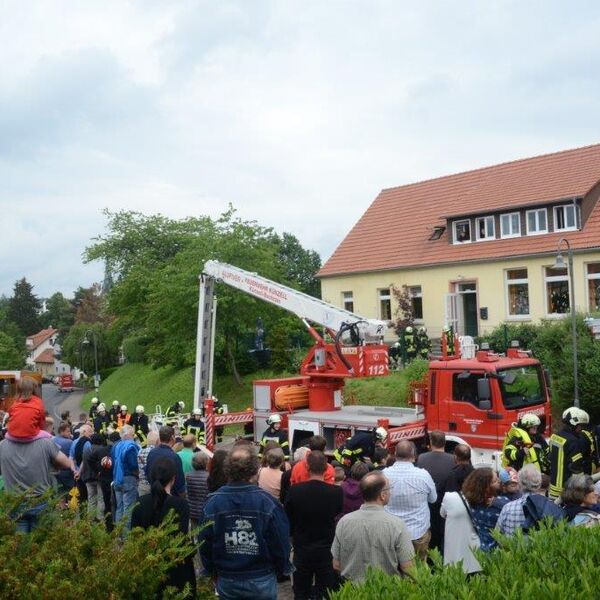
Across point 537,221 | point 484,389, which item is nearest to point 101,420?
point 484,389

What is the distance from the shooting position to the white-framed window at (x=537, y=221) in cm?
2952

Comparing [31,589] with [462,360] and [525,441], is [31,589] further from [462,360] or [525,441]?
[462,360]

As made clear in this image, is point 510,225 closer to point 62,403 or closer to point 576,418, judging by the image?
point 576,418

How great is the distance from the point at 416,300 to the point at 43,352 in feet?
343

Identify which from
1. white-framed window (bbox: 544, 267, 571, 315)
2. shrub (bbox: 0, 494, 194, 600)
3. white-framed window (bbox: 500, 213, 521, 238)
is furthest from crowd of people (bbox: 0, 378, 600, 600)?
white-framed window (bbox: 500, 213, 521, 238)

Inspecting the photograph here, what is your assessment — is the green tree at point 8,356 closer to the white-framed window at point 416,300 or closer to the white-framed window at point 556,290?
the white-framed window at point 416,300

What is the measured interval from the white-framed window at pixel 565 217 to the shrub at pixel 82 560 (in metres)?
25.7

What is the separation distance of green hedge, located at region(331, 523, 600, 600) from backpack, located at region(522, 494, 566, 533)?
1366 mm

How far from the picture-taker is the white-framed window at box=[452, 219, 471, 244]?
106ft

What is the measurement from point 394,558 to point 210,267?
51.0 feet

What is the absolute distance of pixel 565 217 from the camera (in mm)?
28859

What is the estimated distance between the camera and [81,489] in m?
12.7

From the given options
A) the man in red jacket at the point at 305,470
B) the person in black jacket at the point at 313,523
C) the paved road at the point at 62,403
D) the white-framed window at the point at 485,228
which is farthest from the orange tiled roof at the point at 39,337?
the person in black jacket at the point at 313,523

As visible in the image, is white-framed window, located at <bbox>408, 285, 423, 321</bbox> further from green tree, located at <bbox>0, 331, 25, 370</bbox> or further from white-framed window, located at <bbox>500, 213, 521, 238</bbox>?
green tree, located at <bbox>0, 331, 25, 370</bbox>
